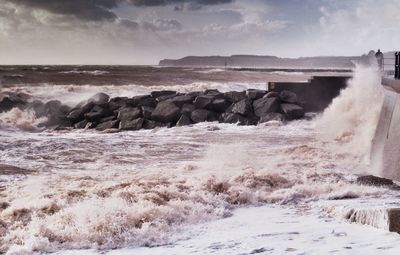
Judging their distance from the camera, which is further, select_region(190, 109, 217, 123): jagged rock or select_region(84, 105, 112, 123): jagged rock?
select_region(84, 105, 112, 123): jagged rock

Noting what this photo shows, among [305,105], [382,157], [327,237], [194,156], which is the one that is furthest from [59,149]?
[305,105]

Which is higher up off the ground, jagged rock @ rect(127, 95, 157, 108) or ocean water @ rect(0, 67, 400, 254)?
jagged rock @ rect(127, 95, 157, 108)

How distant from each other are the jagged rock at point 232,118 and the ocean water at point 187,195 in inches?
157

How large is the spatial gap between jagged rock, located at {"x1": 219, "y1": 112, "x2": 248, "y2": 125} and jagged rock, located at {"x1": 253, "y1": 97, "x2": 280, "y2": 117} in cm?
80

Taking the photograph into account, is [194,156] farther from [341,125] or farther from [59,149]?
[341,125]

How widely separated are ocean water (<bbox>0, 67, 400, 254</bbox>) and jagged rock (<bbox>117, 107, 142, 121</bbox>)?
425 centimetres

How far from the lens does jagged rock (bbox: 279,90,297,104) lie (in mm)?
19141

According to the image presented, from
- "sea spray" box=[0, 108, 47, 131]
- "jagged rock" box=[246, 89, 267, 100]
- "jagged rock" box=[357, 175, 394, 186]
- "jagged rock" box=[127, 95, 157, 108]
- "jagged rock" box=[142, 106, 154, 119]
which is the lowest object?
"jagged rock" box=[357, 175, 394, 186]

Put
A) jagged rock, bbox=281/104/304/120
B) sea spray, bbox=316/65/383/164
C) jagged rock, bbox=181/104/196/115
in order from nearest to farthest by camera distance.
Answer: sea spray, bbox=316/65/383/164
jagged rock, bbox=281/104/304/120
jagged rock, bbox=181/104/196/115

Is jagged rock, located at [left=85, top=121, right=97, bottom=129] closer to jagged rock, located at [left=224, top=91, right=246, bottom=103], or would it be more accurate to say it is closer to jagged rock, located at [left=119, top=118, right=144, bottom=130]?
jagged rock, located at [left=119, top=118, right=144, bottom=130]

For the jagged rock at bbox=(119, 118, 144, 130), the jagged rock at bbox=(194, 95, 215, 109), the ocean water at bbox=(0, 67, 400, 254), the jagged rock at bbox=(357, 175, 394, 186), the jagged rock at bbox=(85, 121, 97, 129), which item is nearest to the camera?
the ocean water at bbox=(0, 67, 400, 254)

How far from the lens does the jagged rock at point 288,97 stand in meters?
19.1

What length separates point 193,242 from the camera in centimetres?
502

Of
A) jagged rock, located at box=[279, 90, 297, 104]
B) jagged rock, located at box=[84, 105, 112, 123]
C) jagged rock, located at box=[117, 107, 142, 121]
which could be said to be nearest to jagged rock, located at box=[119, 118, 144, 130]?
jagged rock, located at box=[117, 107, 142, 121]
